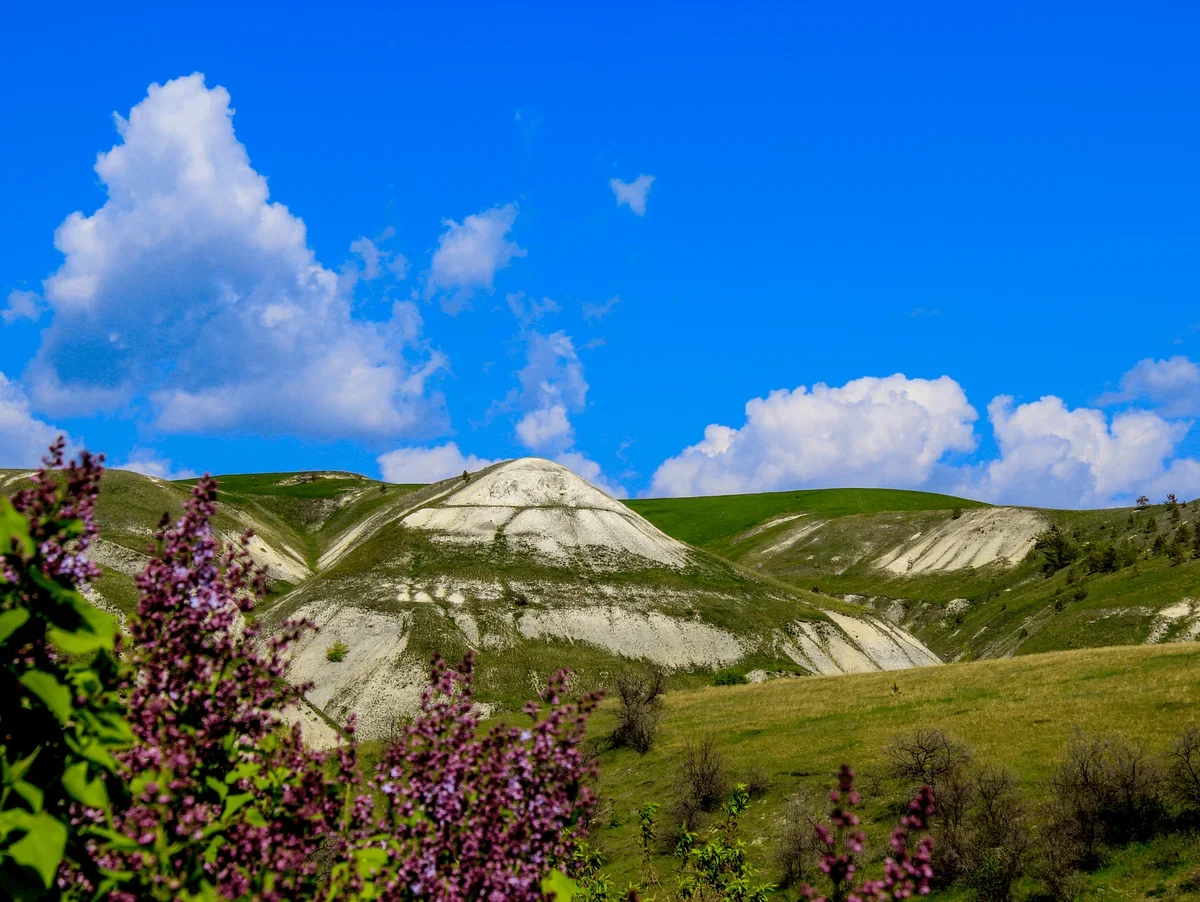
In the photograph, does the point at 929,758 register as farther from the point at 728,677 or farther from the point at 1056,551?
the point at 1056,551

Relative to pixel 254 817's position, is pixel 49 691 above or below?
above

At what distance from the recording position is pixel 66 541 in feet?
18.0

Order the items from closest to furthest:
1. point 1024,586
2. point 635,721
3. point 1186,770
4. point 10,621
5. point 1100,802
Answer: point 10,621, point 1100,802, point 1186,770, point 635,721, point 1024,586

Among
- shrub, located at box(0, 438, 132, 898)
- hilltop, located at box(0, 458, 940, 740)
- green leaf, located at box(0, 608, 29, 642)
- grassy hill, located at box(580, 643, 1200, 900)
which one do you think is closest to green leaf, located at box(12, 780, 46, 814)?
shrub, located at box(0, 438, 132, 898)

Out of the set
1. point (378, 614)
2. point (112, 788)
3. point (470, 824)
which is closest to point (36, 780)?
point (112, 788)

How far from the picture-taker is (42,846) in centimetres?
423

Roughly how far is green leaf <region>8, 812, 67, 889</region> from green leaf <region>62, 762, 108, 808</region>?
274 mm

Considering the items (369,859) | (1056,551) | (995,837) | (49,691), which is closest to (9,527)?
(49,691)

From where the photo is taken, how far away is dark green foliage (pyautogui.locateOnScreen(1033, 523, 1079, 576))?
134 meters

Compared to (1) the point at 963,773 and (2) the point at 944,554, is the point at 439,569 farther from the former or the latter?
(2) the point at 944,554

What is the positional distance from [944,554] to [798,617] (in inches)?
3080

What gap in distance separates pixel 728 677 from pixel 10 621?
8565 centimetres

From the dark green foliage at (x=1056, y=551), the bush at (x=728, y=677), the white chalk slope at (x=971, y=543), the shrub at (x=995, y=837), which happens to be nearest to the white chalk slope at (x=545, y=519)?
the bush at (x=728, y=677)

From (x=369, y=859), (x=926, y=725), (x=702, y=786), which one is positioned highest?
(x=369, y=859)
